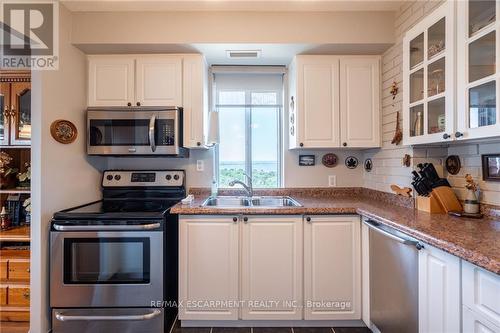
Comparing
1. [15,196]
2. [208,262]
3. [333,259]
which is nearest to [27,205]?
[15,196]

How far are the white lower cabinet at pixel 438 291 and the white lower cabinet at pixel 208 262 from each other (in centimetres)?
112

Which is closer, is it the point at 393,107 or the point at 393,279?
the point at 393,279

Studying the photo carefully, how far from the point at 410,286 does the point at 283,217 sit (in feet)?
2.73

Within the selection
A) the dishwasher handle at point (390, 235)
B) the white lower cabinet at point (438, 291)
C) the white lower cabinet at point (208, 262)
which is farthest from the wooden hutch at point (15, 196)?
the white lower cabinet at point (438, 291)

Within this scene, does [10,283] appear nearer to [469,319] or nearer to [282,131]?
[282,131]

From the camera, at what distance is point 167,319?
186 centimetres

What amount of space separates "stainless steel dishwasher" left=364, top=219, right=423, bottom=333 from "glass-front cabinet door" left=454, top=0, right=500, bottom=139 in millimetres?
652

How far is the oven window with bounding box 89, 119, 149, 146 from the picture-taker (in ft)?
7.13

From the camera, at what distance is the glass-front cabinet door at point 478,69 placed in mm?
1177

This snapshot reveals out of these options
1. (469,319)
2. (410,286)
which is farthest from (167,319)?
(469,319)

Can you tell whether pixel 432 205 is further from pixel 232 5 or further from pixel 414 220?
pixel 232 5

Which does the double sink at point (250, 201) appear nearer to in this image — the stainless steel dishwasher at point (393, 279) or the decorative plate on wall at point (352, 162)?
the decorative plate on wall at point (352, 162)

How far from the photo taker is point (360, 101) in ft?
7.29

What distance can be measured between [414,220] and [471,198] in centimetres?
40
